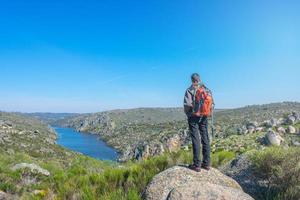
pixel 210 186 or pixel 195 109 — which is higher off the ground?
pixel 195 109

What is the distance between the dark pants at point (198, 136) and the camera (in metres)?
8.20

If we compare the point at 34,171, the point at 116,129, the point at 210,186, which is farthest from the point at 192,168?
the point at 116,129

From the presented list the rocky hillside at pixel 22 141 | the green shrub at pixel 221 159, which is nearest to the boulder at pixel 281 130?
the rocky hillside at pixel 22 141

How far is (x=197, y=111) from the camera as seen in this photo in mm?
8047

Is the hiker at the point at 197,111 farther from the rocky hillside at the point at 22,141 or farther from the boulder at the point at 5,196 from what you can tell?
the rocky hillside at the point at 22,141

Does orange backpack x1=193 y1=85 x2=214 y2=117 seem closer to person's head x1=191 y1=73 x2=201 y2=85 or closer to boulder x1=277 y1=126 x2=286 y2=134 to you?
person's head x1=191 y1=73 x2=201 y2=85

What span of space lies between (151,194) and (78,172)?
5767mm

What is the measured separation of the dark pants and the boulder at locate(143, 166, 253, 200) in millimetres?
290

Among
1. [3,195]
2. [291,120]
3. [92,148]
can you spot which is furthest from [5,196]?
[92,148]

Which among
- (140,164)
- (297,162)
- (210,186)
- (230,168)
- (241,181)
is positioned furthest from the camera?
(140,164)

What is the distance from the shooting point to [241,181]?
851cm

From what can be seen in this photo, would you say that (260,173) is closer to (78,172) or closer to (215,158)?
(215,158)

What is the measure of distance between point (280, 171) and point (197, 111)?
217 cm

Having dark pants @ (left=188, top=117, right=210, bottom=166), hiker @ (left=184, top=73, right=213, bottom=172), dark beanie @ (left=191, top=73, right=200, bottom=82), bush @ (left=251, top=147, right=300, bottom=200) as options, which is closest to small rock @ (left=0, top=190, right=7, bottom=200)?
hiker @ (left=184, top=73, right=213, bottom=172)
